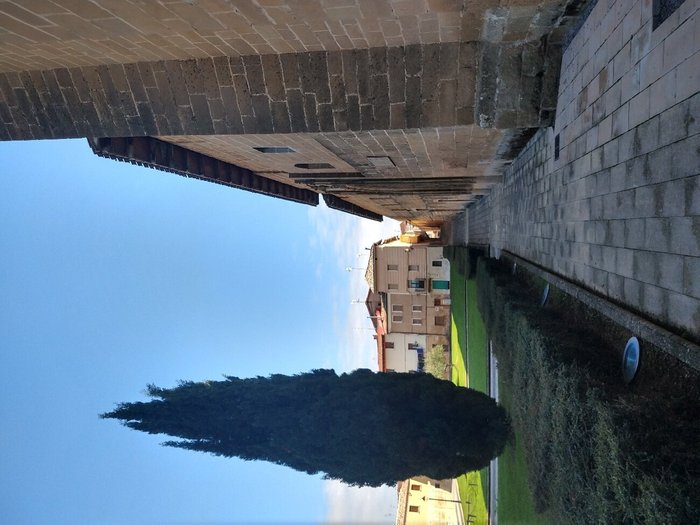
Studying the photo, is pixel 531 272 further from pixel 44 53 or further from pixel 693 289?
pixel 44 53

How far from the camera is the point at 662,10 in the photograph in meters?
4.67

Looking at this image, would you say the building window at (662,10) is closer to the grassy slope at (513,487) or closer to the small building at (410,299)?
the grassy slope at (513,487)

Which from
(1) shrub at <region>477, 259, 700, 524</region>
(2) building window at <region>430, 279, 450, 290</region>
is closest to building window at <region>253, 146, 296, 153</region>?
(1) shrub at <region>477, 259, 700, 524</region>

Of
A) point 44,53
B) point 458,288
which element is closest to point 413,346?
point 458,288

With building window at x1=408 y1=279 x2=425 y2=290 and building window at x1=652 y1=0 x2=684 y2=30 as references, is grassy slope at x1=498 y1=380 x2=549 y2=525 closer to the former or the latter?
building window at x1=652 y1=0 x2=684 y2=30

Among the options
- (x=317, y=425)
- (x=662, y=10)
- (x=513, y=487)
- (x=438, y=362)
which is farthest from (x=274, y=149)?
(x=438, y=362)

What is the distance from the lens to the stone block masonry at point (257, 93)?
7.66 m

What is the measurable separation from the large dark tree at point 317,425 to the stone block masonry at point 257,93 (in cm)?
540

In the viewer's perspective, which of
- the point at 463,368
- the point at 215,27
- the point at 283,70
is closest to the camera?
the point at 215,27

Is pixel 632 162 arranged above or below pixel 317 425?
above

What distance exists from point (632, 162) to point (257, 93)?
5.33 meters

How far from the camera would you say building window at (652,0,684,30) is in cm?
451

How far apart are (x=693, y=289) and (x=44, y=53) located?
8444mm

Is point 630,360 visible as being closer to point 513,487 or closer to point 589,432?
point 589,432
